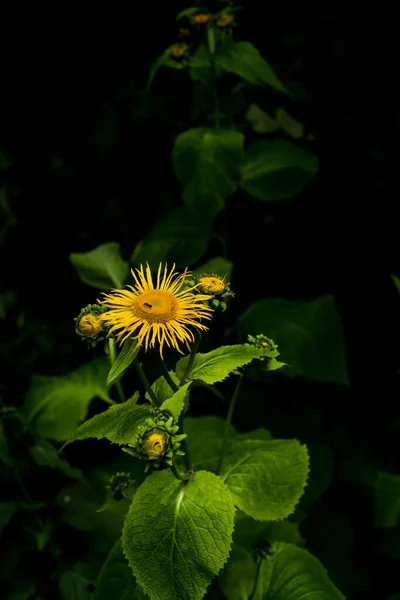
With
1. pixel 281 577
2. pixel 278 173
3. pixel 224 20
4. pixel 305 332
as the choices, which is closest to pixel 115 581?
pixel 281 577

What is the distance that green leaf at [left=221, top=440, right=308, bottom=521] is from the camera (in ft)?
2.81

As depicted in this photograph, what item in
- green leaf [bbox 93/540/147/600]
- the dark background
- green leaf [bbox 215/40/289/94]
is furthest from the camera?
the dark background

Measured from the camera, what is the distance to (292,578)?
37.0 inches

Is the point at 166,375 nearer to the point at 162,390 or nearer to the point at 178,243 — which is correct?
the point at 162,390

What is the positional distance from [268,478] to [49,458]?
531 millimetres

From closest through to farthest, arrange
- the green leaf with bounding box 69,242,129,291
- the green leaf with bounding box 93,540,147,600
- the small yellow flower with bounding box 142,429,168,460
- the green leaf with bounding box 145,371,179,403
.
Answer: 1. the small yellow flower with bounding box 142,429,168,460
2. the green leaf with bounding box 145,371,179,403
3. the green leaf with bounding box 93,540,147,600
4. the green leaf with bounding box 69,242,129,291

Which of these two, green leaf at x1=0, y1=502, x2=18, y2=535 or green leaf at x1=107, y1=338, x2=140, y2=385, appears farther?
green leaf at x1=0, y1=502, x2=18, y2=535

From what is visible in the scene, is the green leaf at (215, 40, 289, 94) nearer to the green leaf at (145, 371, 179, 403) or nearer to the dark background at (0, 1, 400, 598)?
the dark background at (0, 1, 400, 598)

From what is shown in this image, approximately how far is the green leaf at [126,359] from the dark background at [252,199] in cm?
83

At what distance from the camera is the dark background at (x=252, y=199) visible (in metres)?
1.45

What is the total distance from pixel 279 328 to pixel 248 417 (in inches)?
12.7

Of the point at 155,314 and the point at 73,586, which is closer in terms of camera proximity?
the point at 155,314

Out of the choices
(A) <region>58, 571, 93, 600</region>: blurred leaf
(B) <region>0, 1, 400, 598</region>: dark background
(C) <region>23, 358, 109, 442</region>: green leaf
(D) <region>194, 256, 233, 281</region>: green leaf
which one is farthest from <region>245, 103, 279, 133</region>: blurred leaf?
(A) <region>58, 571, 93, 600</region>: blurred leaf

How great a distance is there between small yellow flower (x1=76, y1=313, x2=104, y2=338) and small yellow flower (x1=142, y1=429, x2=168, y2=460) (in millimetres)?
139
